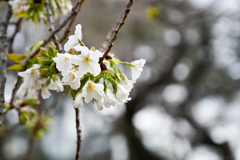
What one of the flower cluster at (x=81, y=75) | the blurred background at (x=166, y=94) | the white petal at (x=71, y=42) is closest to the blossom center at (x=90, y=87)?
the flower cluster at (x=81, y=75)

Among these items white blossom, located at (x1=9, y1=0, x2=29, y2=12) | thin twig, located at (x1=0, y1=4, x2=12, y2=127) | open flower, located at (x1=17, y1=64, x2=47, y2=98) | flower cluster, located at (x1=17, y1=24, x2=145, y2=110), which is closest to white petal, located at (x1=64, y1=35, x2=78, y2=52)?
flower cluster, located at (x1=17, y1=24, x2=145, y2=110)

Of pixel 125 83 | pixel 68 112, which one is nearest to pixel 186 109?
pixel 68 112

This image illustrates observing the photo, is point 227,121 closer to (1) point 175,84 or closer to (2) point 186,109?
(2) point 186,109

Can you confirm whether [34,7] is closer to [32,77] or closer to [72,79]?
[32,77]

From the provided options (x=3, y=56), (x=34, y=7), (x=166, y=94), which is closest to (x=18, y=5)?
(x=34, y=7)

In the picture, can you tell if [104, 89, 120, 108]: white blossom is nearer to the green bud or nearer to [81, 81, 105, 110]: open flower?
[81, 81, 105, 110]: open flower

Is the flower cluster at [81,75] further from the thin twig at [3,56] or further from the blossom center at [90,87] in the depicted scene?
the thin twig at [3,56]
